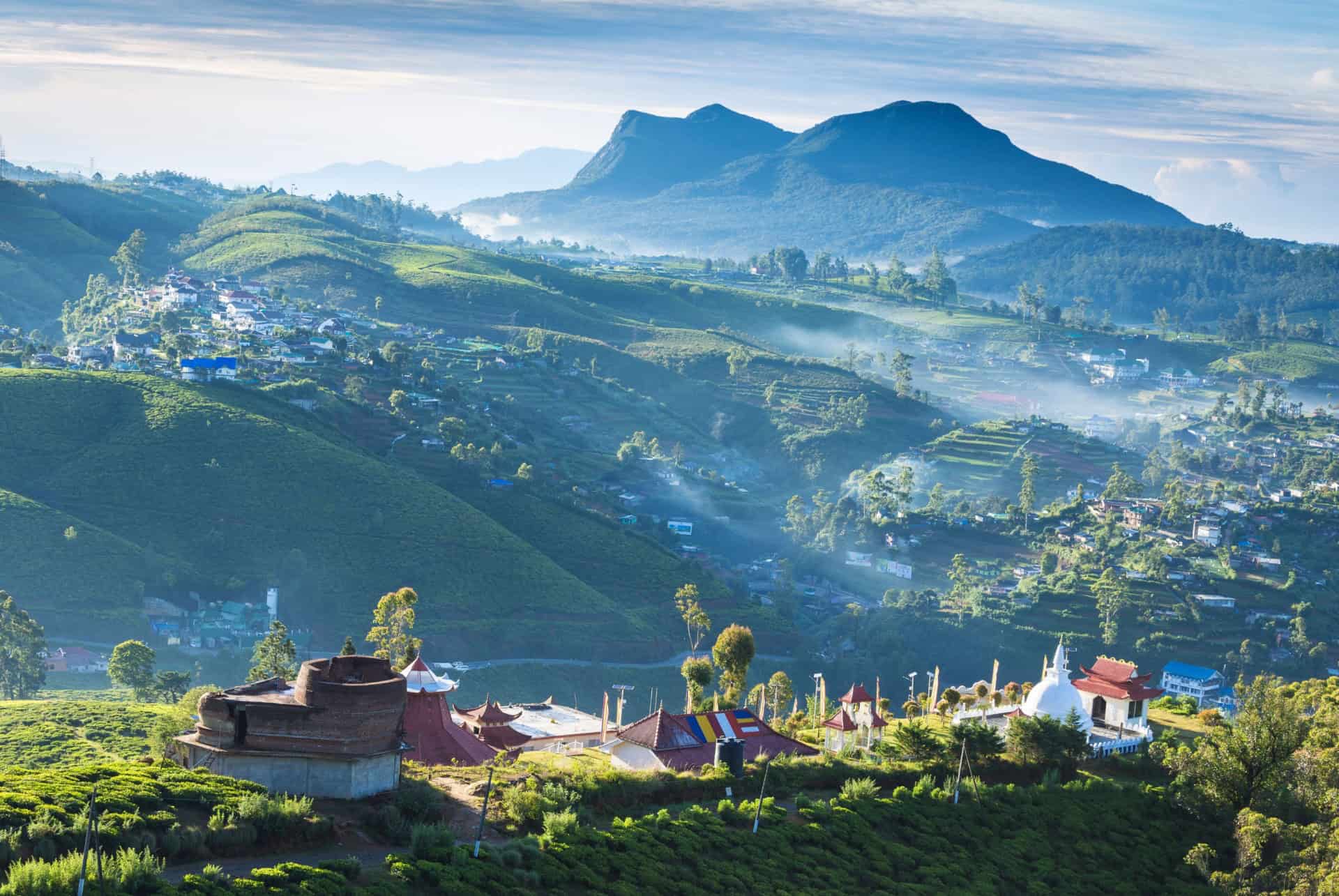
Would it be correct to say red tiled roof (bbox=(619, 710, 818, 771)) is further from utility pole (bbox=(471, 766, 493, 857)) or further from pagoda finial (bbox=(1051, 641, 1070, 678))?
pagoda finial (bbox=(1051, 641, 1070, 678))

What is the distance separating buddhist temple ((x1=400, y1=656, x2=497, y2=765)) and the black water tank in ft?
15.5

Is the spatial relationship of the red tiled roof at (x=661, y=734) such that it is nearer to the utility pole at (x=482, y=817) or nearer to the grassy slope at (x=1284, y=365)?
the utility pole at (x=482, y=817)

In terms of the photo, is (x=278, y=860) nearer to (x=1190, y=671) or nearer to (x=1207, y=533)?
(x=1190, y=671)

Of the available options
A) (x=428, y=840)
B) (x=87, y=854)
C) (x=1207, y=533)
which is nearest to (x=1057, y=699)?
(x=428, y=840)

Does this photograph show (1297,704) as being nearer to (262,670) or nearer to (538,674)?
(262,670)

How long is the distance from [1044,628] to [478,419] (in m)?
43.0

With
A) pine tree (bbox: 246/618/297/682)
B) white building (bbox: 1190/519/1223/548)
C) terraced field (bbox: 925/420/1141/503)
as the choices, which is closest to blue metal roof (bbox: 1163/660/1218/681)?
white building (bbox: 1190/519/1223/548)

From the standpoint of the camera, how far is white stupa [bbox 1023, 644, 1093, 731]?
38125 millimetres

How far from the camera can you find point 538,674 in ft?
241

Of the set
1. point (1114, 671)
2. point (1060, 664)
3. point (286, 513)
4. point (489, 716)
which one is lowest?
point (286, 513)

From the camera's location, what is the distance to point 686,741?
33375 millimetres

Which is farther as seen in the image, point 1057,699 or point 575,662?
point 575,662

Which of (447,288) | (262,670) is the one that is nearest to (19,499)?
(262,670)

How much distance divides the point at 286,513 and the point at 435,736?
170 ft
